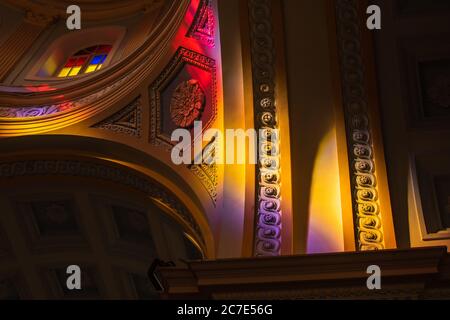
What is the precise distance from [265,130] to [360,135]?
87 centimetres

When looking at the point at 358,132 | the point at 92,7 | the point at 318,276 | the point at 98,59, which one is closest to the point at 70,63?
the point at 98,59

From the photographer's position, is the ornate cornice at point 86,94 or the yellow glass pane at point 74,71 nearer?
the ornate cornice at point 86,94

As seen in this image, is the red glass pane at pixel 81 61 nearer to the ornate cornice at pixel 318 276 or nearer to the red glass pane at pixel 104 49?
the red glass pane at pixel 104 49

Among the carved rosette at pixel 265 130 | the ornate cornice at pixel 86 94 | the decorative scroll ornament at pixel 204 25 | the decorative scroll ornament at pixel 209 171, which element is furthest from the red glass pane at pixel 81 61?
the carved rosette at pixel 265 130

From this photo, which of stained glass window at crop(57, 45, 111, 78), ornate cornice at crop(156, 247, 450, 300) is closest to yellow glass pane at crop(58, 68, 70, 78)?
stained glass window at crop(57, 45, 111, 78)

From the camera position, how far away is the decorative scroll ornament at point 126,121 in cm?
870

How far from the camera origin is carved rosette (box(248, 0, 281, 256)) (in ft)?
22.2

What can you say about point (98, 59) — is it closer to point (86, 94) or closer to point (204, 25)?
point (86, 94)

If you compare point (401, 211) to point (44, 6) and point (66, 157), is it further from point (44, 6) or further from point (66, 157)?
point (44, 6)

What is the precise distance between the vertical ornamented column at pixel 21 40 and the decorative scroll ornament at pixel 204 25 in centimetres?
317

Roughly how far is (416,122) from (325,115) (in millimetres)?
844

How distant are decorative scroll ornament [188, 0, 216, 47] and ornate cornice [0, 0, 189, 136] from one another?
298mm

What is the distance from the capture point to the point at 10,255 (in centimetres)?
1020

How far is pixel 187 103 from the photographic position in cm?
835
